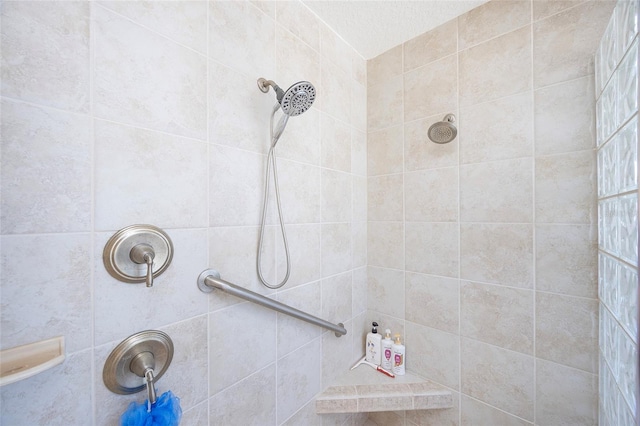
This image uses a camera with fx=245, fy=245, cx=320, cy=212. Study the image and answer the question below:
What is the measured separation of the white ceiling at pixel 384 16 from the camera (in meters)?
1.06

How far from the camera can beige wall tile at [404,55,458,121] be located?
1.15 m

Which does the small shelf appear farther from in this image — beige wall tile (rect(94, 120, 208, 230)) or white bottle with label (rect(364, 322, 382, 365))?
white bottle with label (rect(364, 322, 382, 365))

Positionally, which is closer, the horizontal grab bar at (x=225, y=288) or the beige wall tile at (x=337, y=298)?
the horizontal grab bar at (x=225, y=288)

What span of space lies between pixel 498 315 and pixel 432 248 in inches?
14.4

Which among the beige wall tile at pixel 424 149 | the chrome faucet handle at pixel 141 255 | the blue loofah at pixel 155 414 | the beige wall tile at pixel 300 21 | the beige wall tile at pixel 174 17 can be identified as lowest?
the blue loofah at pixel 155 414

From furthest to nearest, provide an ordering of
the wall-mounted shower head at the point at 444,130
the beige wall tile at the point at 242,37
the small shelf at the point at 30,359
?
1. the wall-mounted shower head at the point at 444,130
2. the beige wall tile at the point at 242,37
3. the small shelf at the point at 30,359

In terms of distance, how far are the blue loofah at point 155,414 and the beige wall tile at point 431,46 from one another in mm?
1624

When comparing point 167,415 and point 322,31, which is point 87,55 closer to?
point 167,415

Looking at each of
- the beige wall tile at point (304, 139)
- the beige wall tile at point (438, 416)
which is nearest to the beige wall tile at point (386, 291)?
the beige wall tile at point (438, 416)

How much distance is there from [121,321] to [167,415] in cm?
25

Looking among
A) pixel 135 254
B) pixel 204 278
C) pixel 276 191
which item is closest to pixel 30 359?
pixel 135 254

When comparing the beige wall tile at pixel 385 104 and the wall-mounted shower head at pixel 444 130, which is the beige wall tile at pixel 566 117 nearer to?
the wall-mounted shower head at pixel 444 130

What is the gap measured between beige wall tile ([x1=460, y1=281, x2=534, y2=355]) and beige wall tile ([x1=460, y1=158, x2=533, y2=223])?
0.30 meters

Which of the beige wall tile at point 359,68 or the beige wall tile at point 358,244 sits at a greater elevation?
the beige wall tile at point 359,68
